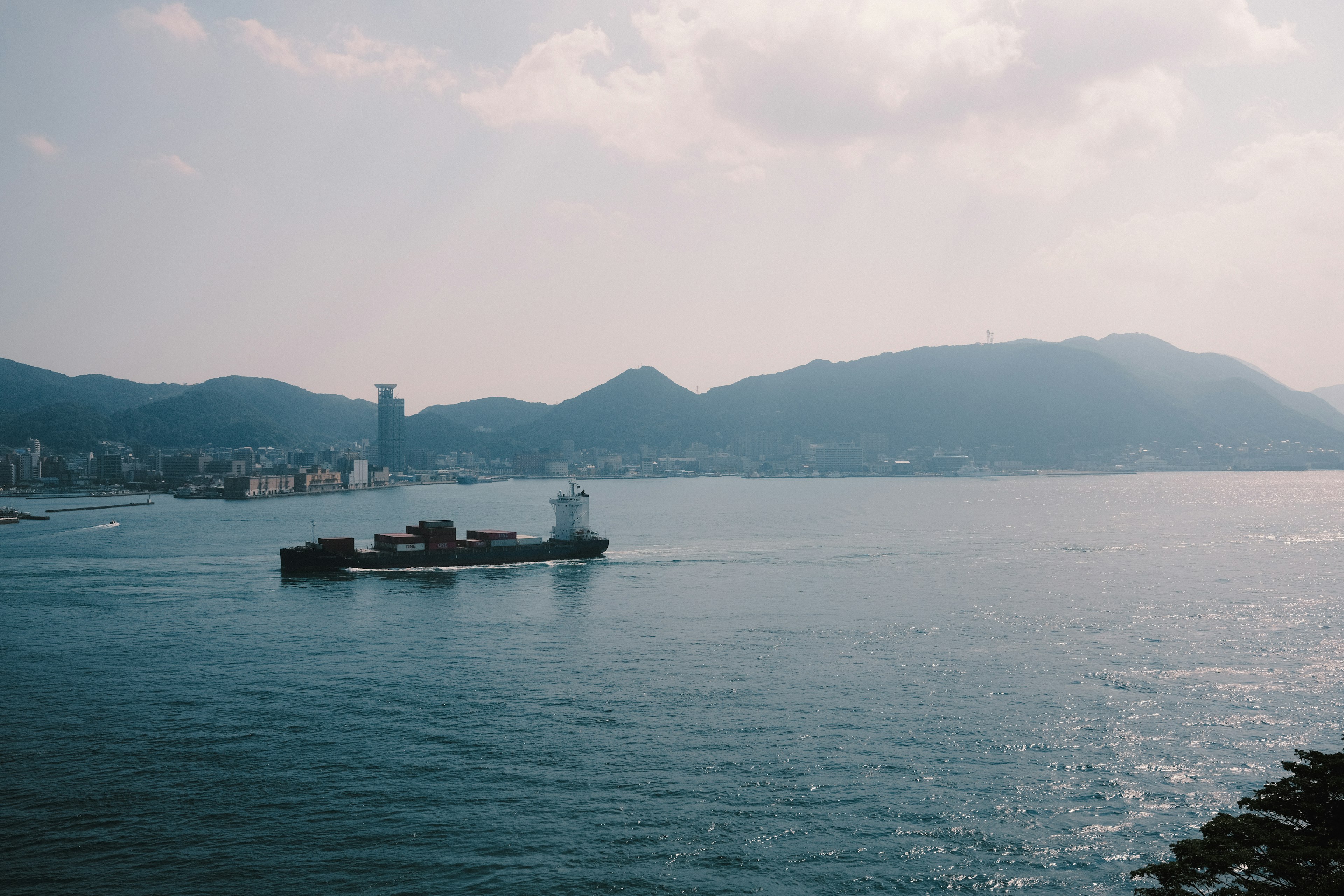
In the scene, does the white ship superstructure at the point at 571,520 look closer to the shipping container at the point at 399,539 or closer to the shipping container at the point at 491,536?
the shipping container at the point at 491,536

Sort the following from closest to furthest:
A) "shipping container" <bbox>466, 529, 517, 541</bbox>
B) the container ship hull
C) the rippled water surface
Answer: the rippled water surface → the container ship hull → "shipping container" <bbox>466, 529, 517, 541</bbox>

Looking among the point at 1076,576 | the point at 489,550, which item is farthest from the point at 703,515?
the point at 1076,576

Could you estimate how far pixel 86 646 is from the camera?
4538cm

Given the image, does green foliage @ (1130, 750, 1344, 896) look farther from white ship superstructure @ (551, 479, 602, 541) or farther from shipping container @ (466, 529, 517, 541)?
white ship superstructure @ (551, 479, 602, 541)

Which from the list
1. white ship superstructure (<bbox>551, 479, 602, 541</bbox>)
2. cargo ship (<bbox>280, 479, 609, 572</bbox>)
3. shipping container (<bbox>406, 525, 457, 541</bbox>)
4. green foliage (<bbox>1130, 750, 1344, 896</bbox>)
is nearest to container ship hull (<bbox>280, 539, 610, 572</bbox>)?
cargo ship (<bbox>280, 479, 609, 572</bbox>)

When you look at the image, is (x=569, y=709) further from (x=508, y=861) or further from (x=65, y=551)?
(x=65, y=551)

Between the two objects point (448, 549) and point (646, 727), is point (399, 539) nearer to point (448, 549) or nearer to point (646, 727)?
point (448, 549)

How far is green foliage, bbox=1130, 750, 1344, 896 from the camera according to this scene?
14.4m

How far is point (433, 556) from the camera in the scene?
3204 inches

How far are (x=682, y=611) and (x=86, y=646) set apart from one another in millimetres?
35275

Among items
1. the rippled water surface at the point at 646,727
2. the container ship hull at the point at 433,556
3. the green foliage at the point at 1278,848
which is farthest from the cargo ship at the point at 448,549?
the green foliage at the point at 1278,848

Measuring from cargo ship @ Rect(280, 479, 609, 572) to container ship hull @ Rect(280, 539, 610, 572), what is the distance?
52mm

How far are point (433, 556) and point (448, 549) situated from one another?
7.40ft

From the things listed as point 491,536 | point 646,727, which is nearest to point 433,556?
point 491,536
